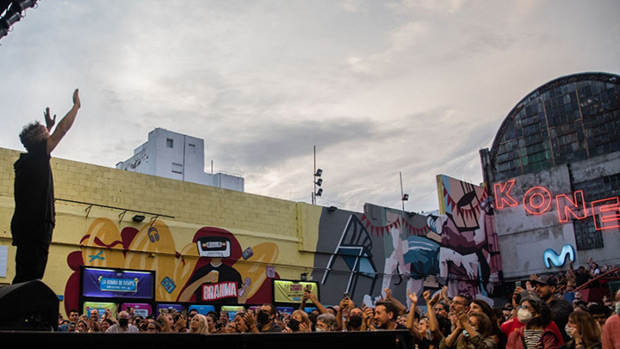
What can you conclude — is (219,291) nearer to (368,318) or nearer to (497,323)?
(368,318)

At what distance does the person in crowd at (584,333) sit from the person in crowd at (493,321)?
845 millimetres

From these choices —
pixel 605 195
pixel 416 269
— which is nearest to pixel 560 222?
pixel 605 195

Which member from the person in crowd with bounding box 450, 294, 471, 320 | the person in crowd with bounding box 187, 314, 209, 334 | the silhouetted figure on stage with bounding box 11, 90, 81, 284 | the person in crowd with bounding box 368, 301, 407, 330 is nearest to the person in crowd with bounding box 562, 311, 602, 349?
the person in crowd with bounding box 450, 294, 471, 320

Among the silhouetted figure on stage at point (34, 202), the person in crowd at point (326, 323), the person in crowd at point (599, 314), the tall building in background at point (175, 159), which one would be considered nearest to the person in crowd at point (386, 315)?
the person in crowd at point (326, 323)

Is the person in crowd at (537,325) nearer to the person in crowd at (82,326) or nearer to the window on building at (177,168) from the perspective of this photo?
the person in crowd at (82,326)

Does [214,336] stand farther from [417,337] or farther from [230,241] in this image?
[230,241]

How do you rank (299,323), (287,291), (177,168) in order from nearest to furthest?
(299,323), (287,291), (177,168)

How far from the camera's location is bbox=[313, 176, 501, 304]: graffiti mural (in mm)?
25750

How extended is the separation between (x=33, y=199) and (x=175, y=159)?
40.3 m

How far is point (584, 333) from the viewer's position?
6.77m

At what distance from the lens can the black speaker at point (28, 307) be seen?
4871mm

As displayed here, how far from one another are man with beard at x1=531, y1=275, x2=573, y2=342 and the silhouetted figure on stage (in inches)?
237

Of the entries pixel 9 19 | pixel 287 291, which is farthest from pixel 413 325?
pixel 287 291

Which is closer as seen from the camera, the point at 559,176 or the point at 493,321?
the point at 493,321
